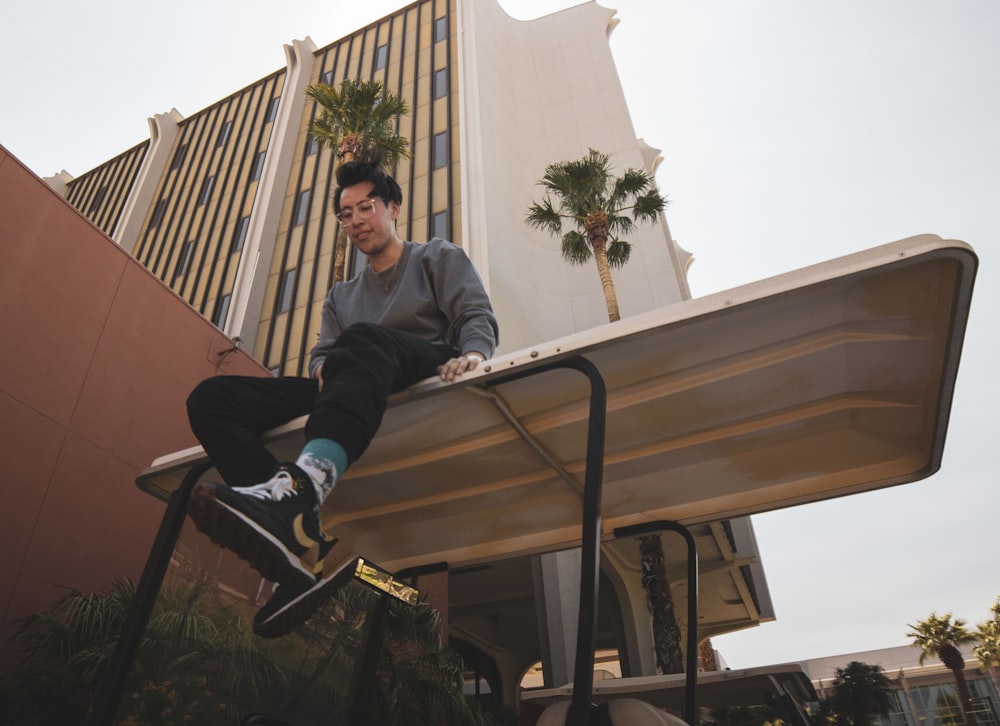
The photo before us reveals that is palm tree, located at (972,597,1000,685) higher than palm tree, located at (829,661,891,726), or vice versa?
palm tree, located at (972,597,1000,685)

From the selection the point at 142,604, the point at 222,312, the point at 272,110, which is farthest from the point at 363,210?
the point at 272,110

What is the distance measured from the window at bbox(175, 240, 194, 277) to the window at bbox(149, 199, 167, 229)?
3.58 metres

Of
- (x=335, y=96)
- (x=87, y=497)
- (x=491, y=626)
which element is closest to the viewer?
(x=87, y=497)

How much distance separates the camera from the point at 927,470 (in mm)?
2469

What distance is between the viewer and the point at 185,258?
1101 inches

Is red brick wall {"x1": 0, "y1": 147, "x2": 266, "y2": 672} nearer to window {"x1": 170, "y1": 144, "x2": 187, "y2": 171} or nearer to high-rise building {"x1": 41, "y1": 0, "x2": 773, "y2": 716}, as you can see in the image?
high-rise building {"x1": 41, "y1": 0, "x2": 773, "y2": 716}

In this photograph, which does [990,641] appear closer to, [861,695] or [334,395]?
[861,695]

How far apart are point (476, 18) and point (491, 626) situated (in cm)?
2601

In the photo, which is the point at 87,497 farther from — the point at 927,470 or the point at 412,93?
the point at 412,93

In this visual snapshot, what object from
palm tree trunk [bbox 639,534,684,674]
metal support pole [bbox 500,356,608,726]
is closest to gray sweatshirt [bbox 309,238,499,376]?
metal support pole [bbox 500,356,608,726]

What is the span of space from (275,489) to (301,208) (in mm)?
27365

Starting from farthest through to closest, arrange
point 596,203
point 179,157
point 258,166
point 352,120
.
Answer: point 179,157, point 258,166, point 596,203, point 352,120

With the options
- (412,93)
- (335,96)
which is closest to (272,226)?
(412,93)

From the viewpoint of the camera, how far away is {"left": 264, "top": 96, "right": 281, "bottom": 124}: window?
102 feet
